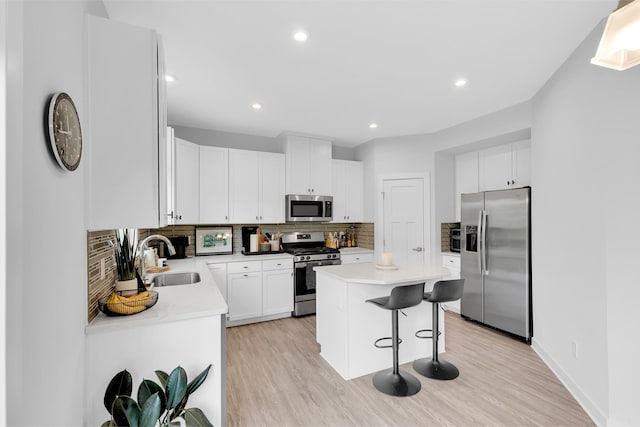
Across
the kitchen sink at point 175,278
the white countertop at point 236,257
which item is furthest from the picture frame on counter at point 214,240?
the kitchen sink at point 175,278

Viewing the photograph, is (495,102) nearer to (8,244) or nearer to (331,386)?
(331,386)

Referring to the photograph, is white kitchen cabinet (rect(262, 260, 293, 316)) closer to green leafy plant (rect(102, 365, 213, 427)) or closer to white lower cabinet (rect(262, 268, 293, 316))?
white lower cabinet (rect(262, 268, 293, 316))

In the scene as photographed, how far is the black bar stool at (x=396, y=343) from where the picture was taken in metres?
2.27

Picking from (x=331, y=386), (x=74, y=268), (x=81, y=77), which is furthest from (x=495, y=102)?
(x=74, y=268)

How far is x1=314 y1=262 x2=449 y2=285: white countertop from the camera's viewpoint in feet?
7.80

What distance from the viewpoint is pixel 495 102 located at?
3.23 meters

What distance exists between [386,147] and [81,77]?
3.91 metres

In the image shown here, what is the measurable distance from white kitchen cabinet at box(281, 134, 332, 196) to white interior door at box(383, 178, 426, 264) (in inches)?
37.5

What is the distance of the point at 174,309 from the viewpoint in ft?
5.49

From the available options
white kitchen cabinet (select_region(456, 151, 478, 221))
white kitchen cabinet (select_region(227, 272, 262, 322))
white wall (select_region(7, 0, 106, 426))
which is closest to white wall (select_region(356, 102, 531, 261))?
white kitchen cabinet (select_region(456, 151, 478, 221))

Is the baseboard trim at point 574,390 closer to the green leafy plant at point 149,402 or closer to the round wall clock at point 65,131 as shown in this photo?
the green leafy plant at point 149,402

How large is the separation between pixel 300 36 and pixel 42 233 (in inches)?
71.0

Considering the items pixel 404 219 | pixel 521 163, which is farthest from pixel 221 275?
pixel 521 163

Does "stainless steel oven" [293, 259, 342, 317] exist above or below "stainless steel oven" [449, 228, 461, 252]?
below
